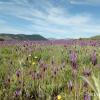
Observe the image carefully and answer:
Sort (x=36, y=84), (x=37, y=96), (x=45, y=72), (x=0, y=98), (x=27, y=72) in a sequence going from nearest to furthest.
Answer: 1. (x=0, y=98)
2. (x=37, y=96)
3. (x=36, y=84)
4. (x=45, y=72)
5. (x=27, y=72)

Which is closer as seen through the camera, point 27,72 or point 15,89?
point 15,89

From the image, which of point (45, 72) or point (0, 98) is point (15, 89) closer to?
point (0, 98)

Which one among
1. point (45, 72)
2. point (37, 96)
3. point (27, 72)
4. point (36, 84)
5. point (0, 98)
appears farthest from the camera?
point (27, 72)

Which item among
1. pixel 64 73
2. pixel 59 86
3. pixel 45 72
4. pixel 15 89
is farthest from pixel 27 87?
pixel 64 73

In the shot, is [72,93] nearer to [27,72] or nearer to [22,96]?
[22,96]

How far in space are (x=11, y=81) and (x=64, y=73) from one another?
112 centimetres

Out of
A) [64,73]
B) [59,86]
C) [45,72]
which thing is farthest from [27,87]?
[64,73]

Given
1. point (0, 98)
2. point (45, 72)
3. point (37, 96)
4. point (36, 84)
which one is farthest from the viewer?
point (45, 72)

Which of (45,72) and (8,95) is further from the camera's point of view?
(45,72)

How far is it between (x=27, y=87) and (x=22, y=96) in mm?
290

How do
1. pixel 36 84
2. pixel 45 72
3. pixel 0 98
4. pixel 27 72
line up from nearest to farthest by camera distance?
pixel 0 98 < pixel 36 84 < pixel 45 72 < pixel 27 72

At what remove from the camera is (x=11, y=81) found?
3.98m

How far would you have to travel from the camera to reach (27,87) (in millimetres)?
3717

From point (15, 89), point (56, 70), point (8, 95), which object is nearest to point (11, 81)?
point (15, 89)
